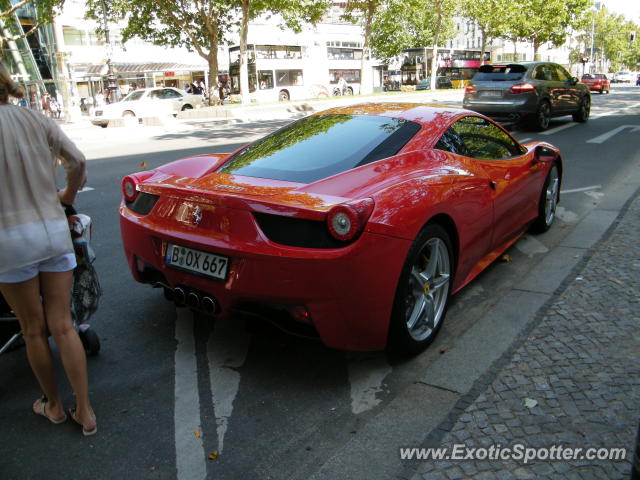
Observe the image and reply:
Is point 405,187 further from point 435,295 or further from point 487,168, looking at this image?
point 487,168

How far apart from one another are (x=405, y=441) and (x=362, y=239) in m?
0.90

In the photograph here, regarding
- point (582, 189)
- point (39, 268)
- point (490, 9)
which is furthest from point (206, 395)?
Result: point (490, 9)

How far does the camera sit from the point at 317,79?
53.8 m

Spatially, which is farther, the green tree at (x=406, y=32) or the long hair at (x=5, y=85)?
the green tree at (x=406, y=32)

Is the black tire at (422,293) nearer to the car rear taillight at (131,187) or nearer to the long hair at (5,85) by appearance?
the car rear taillight at (131,187)

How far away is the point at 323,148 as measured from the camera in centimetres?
354

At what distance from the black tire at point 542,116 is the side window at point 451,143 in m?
11.3

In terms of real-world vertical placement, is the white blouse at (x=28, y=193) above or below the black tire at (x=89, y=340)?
above

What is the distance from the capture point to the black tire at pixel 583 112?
1616 cm

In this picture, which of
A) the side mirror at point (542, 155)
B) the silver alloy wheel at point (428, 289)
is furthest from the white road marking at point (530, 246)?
the silver alloy wheel at point (428, 289)

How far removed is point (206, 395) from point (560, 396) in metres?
1.73

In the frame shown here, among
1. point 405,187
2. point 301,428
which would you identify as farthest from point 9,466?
point 405,187

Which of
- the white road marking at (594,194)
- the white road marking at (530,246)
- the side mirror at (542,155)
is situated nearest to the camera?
the side mirror at (542,155)

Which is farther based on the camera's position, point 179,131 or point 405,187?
point 179,131
